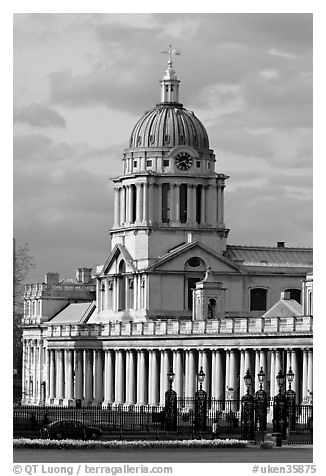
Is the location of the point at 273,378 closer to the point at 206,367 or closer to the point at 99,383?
the point at 206,367

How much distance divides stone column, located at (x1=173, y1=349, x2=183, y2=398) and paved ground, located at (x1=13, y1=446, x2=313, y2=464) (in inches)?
2647

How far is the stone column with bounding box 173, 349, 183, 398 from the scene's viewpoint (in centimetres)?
17625

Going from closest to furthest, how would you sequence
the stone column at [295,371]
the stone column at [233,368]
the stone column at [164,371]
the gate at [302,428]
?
the gate at [302,428] < the stone column at [295,371] < the stone column at [233,368] < the stone column at [164,371]

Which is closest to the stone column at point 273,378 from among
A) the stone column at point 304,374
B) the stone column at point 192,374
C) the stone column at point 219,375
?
the stone column at point 304,374

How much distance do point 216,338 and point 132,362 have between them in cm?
1900

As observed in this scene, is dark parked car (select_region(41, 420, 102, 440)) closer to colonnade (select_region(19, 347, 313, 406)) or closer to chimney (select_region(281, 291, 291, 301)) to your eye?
colonnade (select_region(19, 347, 313, 406))

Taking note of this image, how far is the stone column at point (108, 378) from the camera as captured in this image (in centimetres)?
19388

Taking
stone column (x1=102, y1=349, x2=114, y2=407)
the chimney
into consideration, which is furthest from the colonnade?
the chimney

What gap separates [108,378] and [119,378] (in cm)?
353

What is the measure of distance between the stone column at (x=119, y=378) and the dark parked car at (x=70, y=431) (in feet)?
219

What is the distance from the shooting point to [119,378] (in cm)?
19200

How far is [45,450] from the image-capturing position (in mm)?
104812

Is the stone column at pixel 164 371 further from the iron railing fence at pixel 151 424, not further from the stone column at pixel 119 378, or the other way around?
the iron railing fence at pixel 151 424
